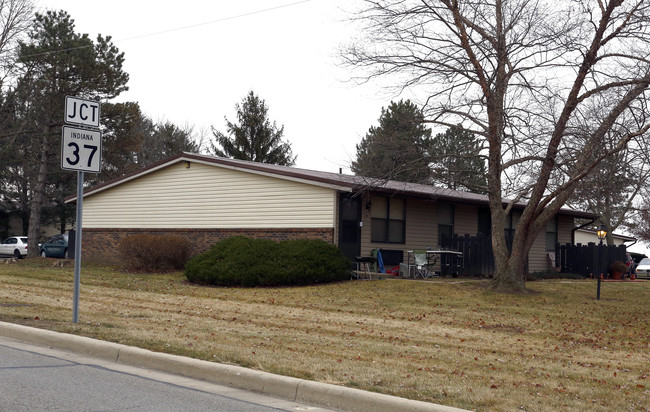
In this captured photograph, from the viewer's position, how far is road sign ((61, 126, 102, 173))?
1110cm

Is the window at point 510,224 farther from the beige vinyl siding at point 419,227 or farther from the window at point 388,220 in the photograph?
the window at point 388,220

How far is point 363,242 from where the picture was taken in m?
24.0

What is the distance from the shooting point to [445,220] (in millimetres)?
27922

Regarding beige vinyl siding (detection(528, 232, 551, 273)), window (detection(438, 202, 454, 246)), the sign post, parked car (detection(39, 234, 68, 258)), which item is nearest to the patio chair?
window (detection(438, 202, 454, 246))

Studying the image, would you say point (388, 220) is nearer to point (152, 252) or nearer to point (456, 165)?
point (456, 165)

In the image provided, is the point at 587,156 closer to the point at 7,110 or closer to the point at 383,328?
the point at 383,328

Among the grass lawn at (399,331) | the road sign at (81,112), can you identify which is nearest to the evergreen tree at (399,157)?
the grass lawn at (399,331)

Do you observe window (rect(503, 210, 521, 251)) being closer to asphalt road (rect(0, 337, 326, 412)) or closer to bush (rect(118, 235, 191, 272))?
bush (rect(118, 235, 191, 272))

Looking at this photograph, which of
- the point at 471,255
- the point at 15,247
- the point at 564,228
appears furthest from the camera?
the point at 15,247

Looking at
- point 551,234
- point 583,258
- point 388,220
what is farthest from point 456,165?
point 551,234

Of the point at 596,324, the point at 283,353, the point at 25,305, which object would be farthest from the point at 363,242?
the point at 283,353

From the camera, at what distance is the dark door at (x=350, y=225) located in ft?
75.8

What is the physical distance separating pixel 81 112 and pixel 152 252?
14079 millimetres

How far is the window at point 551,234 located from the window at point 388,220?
1074cm
